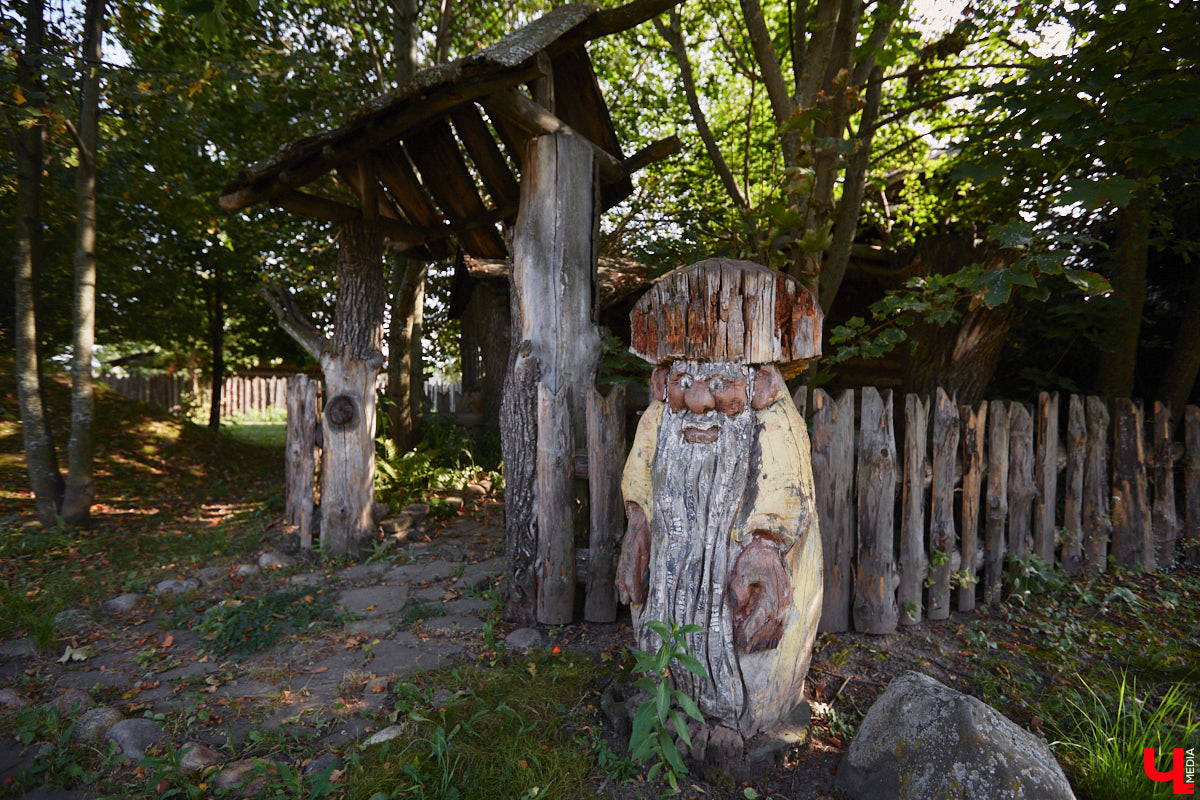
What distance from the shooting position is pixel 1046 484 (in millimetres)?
4000

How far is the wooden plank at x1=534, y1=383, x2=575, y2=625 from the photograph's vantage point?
360 centimetres

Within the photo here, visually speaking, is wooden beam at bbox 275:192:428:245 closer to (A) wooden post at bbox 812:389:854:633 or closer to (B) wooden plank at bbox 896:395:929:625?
(A) wooden post at bbox 812:389:854:633

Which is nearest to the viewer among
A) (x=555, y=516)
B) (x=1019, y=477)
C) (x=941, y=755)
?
(x=941, y=755)

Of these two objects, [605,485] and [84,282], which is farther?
[84,282]

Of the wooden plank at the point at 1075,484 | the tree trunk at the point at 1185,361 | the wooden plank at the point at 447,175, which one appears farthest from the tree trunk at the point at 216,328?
the tree trunk at the point at 1185,361

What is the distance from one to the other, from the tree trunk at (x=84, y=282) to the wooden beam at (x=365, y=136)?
1859 mm

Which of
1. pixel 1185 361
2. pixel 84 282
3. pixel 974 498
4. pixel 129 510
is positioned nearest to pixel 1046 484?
pixel 974 498

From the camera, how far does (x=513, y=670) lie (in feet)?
10.0

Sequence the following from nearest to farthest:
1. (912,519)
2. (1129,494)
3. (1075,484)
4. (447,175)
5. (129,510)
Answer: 1. (912,519)
2. (1075,484)
3. (1129,494)
4. (447,175)
5. (129,510)

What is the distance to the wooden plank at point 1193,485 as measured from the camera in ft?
14.6

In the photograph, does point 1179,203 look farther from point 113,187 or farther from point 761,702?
point 113,187

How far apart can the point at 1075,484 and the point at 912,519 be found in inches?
65.2

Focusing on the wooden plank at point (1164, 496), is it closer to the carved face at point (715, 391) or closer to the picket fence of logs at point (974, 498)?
the picket fence of logs at point (974, 498)
